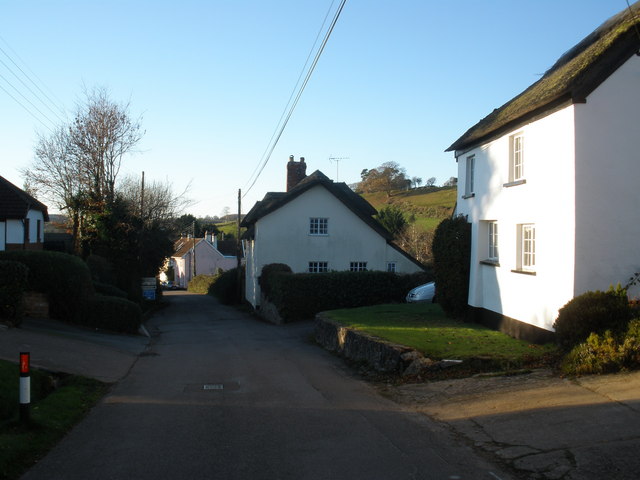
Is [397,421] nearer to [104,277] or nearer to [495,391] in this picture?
[495,391]

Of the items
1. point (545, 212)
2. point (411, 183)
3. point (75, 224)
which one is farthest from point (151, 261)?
point (411, 183)

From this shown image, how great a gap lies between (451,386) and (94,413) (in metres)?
5.58

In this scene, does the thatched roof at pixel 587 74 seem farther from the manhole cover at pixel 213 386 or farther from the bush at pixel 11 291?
the bush at pixel 11 291

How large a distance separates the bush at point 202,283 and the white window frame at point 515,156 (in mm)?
48130

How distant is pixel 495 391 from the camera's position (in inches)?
379

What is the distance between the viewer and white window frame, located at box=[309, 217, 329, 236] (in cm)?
3425

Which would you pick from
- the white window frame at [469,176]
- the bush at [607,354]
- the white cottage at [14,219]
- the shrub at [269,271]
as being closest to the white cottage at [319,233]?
the shrub at [269,271]

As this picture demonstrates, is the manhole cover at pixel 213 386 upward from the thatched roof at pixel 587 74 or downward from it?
downward

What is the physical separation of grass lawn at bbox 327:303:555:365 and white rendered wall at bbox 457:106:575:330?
78cm

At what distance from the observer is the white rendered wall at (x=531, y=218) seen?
39.9ft

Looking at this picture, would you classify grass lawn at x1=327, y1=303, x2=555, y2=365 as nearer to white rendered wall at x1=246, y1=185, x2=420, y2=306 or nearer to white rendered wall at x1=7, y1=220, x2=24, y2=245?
Result: white rendered wall at x1=246, y1=185, x2=420, y2=306

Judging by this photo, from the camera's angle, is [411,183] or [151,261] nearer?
[151,261]

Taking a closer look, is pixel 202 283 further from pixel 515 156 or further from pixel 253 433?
pixel 253 433

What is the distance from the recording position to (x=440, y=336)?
47.0 feet
